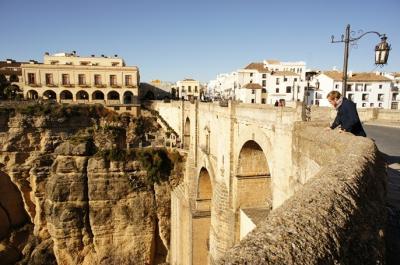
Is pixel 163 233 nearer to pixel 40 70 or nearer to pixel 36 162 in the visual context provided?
pixel 36 162

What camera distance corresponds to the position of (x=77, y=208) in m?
26.4

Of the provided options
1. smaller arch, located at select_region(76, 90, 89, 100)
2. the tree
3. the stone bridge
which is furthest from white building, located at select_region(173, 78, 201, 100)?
the stone bridge

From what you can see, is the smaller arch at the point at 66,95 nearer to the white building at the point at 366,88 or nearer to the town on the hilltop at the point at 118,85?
the town on the hilltop at the point at 118,85

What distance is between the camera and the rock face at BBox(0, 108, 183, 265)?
2631cm

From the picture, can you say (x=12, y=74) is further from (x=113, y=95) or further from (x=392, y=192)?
(x=392, y=192)

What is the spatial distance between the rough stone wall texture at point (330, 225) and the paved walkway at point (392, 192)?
0.53m

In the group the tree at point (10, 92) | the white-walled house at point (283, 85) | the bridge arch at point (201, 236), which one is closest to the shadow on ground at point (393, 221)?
the bridge arch at point (201, 236)

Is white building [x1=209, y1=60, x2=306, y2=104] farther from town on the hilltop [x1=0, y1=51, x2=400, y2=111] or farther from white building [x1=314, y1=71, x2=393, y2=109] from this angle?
white building [x1=314, y1=71, x2=393, y2=109]

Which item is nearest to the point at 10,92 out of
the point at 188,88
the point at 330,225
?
the point at 188,88

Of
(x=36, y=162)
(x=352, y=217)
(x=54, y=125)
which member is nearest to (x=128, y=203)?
(x=36, y=162)

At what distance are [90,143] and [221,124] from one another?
709 inches

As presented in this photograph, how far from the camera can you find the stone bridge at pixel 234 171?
26.8ft

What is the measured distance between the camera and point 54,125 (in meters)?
31.5

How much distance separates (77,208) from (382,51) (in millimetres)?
26459
